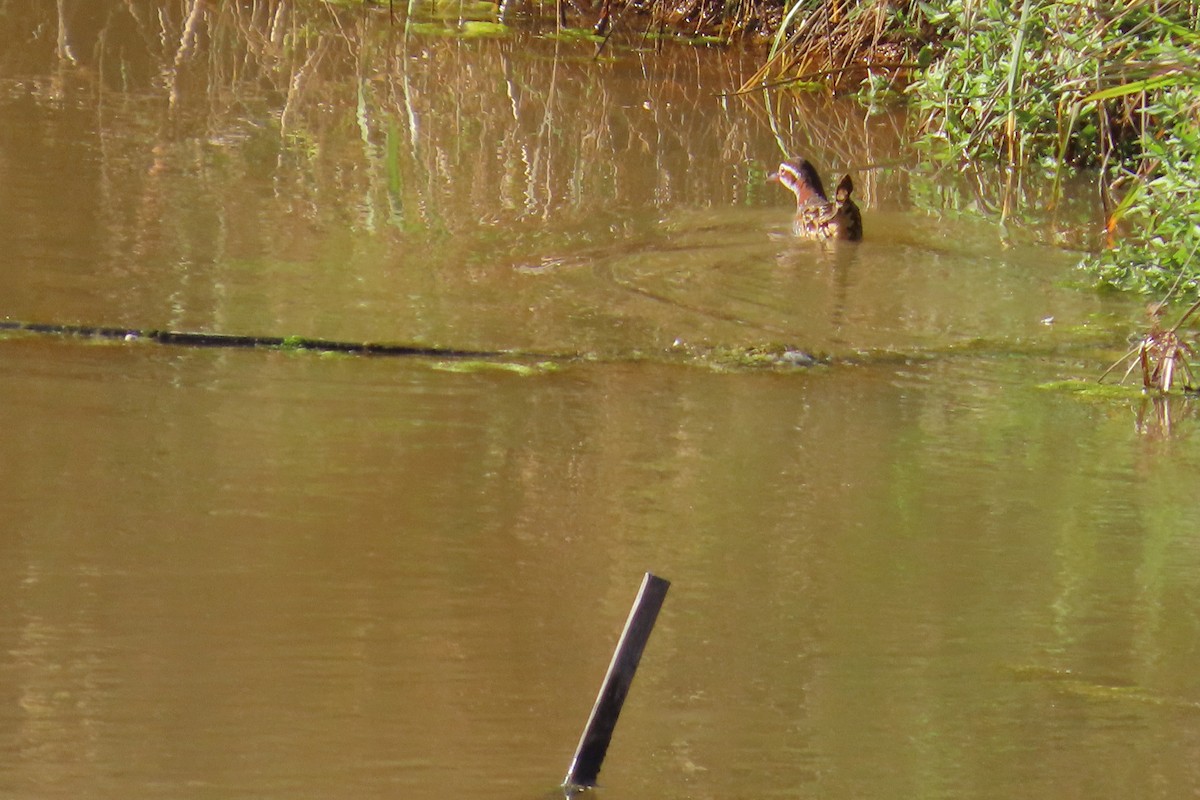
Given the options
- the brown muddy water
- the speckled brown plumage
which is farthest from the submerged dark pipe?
the speckled brown plumage

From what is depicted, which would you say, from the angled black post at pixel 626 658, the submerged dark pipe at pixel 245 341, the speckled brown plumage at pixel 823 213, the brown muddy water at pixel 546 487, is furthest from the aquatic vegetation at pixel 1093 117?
the angled black post at pixel 626 658

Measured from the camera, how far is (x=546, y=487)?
14.3 ft

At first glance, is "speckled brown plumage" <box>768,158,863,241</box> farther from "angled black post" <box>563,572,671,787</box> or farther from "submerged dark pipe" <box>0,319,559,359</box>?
"angled black post" <box>563,572,671,787</box>

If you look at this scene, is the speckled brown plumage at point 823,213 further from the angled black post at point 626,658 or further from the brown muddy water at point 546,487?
the angled black post at point 626,658

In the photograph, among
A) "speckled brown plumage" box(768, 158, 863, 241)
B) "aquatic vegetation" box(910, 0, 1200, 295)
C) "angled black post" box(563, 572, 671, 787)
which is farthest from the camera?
"speckled brown plumage" box(768, 158, 863, 241)

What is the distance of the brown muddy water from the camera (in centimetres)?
311

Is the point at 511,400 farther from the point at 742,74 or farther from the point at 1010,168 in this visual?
the point at 742,74

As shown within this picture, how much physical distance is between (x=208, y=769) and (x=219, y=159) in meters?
A: 5.05

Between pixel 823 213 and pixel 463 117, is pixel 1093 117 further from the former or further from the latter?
pixel 463 117

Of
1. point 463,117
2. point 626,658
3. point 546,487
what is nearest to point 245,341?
point 546,487

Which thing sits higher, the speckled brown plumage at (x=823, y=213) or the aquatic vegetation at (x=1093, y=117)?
the aquatic vegetation at (x=1093, y=117)

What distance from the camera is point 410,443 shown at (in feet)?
15.0

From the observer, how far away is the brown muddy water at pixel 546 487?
10.2 ft

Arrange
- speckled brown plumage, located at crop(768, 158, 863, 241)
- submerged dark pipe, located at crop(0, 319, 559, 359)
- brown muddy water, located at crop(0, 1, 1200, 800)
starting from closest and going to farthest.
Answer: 1. brown muddy water, located at crop(0, 1, 1200, 800)
2. submerged dark pipe, located at crop(0, 319, 559, 359)
3. speckled brown plumage, located at crop(768, 158, 863, 241)
